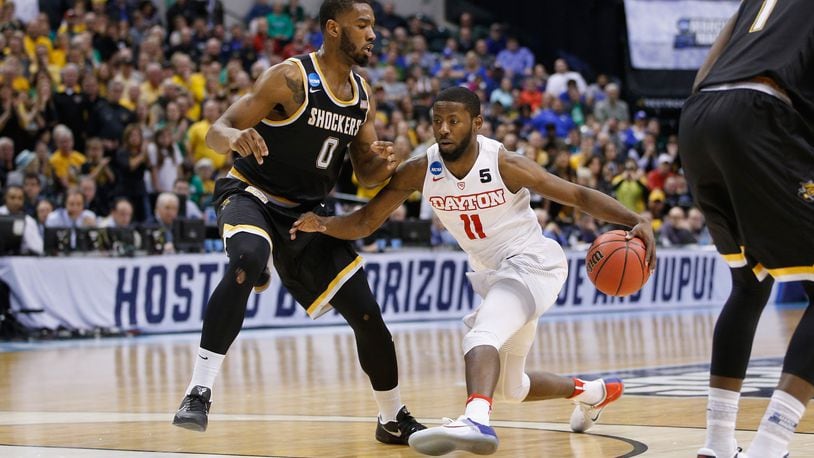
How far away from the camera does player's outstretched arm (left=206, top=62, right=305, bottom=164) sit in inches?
221

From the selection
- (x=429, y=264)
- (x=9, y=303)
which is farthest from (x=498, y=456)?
(x=429, y=264)

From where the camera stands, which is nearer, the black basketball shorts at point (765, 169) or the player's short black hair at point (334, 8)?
the black basketball shorts at point (765, 169)

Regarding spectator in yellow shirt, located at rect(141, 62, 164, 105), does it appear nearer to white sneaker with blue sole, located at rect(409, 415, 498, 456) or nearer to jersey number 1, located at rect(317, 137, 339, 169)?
jersey number 1, located at rect(317, 137, 339, 169)

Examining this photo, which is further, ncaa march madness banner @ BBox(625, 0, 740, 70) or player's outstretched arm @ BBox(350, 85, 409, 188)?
ncaa march madness banner @ BBox(625, 0, 740, 70)

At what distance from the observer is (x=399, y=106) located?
18531 millimetres

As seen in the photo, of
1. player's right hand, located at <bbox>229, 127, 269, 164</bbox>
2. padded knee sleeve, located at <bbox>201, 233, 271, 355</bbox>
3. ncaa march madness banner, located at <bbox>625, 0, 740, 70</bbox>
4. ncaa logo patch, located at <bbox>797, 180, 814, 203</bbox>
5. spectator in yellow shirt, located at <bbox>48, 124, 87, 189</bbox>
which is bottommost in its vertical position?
padded knee sleeve, located at <bbox>201, 233, 271, 355</bbox>

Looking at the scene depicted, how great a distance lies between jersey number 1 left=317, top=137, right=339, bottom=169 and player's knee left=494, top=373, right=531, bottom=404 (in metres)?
1.41

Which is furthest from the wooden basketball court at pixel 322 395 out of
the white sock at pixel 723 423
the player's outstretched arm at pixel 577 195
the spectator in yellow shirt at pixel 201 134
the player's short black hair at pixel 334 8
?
the spectator in yellow shirt at pixel 201 134

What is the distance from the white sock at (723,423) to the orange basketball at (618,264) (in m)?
1.03

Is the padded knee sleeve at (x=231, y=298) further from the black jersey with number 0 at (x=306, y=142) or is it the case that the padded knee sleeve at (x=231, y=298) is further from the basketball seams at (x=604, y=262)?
the basketball seams at (x=604, y=262)

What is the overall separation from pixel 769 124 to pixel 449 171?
71.1 inches

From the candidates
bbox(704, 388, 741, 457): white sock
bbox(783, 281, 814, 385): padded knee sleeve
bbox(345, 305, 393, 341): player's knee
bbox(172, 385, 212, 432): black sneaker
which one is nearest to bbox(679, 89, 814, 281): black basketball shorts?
bbox(783, 281, 814, 385): padded knee sleeve

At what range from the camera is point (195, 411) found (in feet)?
17.1

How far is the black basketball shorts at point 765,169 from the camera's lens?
4020mm
